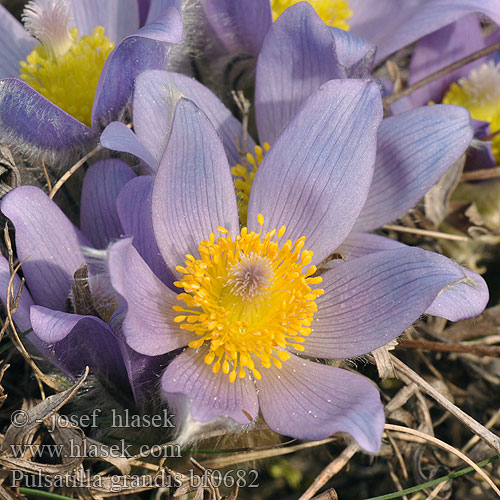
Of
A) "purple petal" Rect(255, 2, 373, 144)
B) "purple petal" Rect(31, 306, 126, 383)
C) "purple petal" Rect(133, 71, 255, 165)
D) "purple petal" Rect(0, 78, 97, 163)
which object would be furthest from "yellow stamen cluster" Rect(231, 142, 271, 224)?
"purple petal" Rect(31, 306, 126, 383)

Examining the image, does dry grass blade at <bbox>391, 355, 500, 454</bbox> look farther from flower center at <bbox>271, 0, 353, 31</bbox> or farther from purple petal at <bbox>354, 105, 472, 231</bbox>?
flower center at <bbox>271, 0, 353, 31</bbox>

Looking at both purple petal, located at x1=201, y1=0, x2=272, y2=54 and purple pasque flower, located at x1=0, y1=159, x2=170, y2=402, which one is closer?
purple pasque flower, located at x1=0, y1=159, x2=170, y2=402

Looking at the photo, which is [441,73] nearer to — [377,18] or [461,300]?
[377,18]

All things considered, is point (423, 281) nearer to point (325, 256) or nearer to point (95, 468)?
point (325, 256)

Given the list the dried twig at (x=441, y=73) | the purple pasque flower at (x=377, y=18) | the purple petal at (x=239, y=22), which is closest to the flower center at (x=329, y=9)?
the purple pasque flower at (x=377, y=18)

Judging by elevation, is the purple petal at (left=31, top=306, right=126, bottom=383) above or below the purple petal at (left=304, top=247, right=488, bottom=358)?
above

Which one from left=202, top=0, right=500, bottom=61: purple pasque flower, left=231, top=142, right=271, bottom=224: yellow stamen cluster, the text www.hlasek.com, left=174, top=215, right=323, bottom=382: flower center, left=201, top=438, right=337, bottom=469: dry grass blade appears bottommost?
left=201, top=438, right=337, bottom=469: dry grass blade

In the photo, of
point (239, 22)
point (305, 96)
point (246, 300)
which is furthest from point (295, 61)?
point (246, 300)
